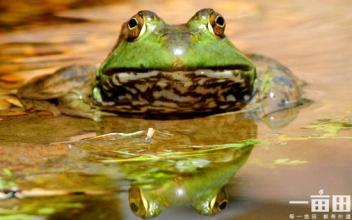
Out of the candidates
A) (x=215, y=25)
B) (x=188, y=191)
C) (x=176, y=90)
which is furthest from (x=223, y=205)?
(x=215, y=25)

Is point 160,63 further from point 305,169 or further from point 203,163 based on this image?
point 305,169

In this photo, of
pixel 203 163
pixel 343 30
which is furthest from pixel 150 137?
pixel 343 30

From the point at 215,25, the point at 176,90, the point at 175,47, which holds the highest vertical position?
the point at 215,25

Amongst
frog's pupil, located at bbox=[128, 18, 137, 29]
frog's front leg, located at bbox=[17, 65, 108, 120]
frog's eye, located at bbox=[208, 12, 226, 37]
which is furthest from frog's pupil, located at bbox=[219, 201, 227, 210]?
frog's front leg, located at bbox=[17, 65, 108, 120]

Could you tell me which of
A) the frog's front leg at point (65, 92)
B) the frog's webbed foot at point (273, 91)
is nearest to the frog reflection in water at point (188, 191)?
the frog's webbed foot at point (273, 91)

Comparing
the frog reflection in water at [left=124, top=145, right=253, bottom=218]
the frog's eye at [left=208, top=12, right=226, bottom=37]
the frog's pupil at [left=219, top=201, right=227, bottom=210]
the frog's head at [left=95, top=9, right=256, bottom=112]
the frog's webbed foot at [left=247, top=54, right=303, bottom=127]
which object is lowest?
the frog's pupil at [left=219, top=201, right=227, bottom=210]

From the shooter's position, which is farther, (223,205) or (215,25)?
(215,25)

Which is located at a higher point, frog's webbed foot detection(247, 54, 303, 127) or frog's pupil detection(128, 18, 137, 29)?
frog's pupil detection(128, 18, 137, 29)

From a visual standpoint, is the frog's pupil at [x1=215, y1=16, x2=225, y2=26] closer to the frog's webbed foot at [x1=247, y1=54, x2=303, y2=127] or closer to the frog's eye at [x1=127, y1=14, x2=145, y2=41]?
the frog's eye at [x1=127, y1=14, x2=145, y2=41]

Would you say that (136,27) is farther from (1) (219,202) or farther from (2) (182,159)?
(1) (219,202)
